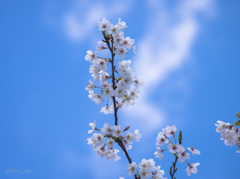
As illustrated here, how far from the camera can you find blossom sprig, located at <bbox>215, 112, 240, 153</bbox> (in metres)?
3.08

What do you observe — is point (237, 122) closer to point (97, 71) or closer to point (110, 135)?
point (110, 135)

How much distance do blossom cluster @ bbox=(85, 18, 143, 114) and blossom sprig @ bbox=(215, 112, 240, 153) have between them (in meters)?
1.21

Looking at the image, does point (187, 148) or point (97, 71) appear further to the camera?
point (97, 71)

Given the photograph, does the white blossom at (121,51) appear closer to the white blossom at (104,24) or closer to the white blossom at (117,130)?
the white blossom at (104,24)

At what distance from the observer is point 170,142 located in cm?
307

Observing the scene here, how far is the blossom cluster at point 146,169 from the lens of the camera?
2.95m

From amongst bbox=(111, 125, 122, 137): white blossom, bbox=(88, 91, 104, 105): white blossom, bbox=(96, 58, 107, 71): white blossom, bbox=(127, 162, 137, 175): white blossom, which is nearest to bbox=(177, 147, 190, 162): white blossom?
bbox=(127, 162, 137, 175): white blossom

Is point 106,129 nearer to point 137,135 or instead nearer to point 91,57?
point 137,135

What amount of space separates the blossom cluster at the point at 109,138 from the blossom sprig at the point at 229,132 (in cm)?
110

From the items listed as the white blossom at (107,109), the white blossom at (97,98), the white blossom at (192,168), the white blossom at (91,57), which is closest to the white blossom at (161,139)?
the white blossom at (192,168)

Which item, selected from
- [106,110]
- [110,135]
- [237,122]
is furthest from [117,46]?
[237,122]

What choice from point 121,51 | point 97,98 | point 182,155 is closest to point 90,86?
point 97,98

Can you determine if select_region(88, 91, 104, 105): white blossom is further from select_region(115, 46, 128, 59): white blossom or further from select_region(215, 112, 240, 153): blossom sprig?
select_region(215, 112, 240, 153): blossom sprig

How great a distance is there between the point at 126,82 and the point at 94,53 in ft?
2.11
